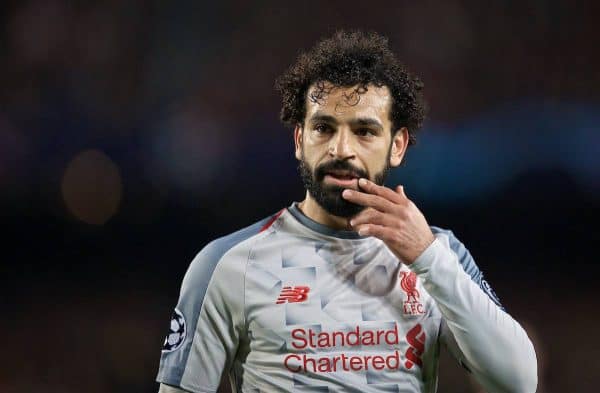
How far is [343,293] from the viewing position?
1.39 meters

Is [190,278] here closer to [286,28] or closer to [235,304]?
[235,304]

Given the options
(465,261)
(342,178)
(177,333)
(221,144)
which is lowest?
(177,333)

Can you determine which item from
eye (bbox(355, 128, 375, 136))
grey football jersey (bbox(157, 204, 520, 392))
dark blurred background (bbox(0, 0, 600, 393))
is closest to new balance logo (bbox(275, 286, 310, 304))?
grey football jersey (bbox(157, 204, 520, 392))

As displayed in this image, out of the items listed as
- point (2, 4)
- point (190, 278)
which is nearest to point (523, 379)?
point (190, 278)

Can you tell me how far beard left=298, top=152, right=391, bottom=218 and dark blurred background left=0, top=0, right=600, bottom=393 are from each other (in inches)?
55.9

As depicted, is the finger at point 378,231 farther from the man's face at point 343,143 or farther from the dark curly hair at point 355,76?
the dark curly hair at point 355,76

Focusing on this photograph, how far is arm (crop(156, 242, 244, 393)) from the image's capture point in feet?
4.48

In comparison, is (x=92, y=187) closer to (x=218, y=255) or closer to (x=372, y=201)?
(x=218, y=255)

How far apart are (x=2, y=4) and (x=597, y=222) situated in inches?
103

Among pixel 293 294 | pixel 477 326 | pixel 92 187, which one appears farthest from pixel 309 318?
pixel 92 187

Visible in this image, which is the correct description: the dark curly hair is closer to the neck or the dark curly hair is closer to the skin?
the skin

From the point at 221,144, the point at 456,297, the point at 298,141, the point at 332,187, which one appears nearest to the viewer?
the point at 456,297

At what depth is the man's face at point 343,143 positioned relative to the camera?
137cm

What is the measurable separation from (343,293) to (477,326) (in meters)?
0.26
